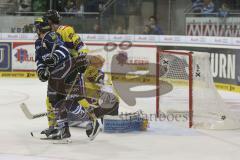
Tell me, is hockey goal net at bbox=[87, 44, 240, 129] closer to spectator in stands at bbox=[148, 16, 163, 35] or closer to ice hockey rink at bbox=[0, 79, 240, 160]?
ice hockey rink at bbox=[0, 79, 240, 160]

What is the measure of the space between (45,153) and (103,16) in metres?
9.77

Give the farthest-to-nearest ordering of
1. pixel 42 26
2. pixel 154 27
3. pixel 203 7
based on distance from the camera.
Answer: pixel 154 27 < pixel 203 7 < pixel 42 26

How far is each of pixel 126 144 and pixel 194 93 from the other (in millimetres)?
1876

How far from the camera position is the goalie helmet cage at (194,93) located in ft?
29.2

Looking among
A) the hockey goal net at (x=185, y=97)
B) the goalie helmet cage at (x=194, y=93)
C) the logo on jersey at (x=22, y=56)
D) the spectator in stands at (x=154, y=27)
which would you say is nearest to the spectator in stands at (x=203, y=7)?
the spectator in stands at (x=154, y=27)

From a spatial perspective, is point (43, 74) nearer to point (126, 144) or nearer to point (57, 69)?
point (57, 69)

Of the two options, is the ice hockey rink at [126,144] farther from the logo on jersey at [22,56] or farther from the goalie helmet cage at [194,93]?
the logo on jersey at [22,56]

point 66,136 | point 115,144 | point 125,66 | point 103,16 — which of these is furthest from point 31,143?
point 103,16

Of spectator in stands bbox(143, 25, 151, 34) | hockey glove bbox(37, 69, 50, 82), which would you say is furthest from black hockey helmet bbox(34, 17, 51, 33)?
spectator in stands bbox(143, 25, 151, 34)

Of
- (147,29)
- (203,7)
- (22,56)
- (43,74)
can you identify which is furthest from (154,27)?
(43,74)

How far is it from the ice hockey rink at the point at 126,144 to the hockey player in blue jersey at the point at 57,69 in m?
0.30

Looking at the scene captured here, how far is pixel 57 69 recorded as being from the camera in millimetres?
7566

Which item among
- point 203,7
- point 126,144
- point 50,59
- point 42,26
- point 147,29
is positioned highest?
point 203,7

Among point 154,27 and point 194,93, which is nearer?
point 194,93
